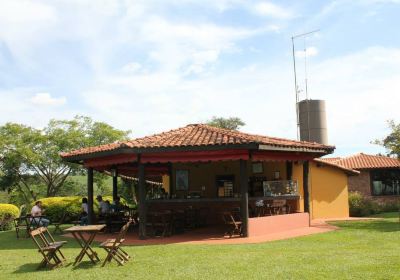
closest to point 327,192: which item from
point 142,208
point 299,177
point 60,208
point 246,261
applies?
point 299,177

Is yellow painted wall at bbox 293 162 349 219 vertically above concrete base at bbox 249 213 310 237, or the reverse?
yellow painted wall at bbox 293 162 349 219

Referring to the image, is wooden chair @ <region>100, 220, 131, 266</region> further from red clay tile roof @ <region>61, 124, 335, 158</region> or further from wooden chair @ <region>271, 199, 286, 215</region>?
wooden chair @ <region>271, 199, 286, 215</region>

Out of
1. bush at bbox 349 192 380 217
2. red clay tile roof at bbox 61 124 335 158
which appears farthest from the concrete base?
bush at bbox 349 192 380 217

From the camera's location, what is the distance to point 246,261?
8469mm

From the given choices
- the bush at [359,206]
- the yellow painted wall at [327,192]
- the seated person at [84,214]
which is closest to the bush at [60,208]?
the seated person at [84,214]

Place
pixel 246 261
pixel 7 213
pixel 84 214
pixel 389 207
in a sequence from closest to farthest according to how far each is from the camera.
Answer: pixel 246 261 → pixel 84 214 → pixel 7 213 → pixel 389 207

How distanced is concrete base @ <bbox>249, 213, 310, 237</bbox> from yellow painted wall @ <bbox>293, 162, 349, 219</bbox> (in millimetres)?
4378

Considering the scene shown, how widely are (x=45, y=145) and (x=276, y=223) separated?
881 inches

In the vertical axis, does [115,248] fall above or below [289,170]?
below

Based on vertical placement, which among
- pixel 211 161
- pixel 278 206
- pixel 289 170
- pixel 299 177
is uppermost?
pixel 211 161

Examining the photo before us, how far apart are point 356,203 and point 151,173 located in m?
10.4

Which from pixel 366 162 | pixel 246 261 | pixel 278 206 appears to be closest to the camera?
pixel 246 261

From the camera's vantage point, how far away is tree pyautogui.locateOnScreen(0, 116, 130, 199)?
30.4m

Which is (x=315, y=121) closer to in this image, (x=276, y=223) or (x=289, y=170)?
(x=289, y=170)
